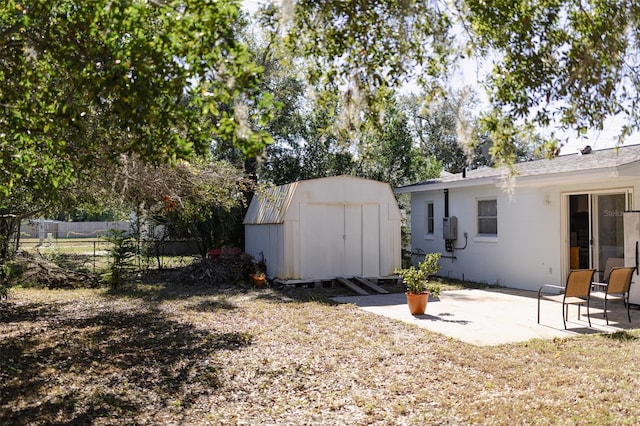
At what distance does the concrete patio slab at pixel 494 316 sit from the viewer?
757cm

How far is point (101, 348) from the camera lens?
7.02 metres

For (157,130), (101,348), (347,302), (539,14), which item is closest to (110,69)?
(157,130)

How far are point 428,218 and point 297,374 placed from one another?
458 inches

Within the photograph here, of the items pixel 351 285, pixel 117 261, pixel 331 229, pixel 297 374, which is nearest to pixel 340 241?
pixel 331 229

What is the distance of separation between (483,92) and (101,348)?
545 cm

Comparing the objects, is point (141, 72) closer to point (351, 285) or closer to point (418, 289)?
point (418, 289)

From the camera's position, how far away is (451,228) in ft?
48.6

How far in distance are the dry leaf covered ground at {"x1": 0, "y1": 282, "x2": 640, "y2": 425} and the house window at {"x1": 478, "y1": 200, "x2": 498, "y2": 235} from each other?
6363 millimetres

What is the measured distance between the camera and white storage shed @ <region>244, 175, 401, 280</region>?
42.5 feet

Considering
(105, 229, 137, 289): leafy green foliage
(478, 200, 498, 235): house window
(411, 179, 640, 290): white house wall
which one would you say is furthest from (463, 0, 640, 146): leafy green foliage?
(105, 229, 137, 289): leafy green foliage

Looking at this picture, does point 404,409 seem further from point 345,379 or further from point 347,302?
point 347,302

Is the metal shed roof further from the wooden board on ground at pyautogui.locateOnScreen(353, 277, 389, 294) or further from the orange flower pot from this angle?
the orange flower pot

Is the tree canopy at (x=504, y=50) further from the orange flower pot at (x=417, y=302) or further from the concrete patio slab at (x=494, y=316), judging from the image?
the orange flower pot at (x=417, y=302)

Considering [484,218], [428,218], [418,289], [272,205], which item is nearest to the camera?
[418,289]
